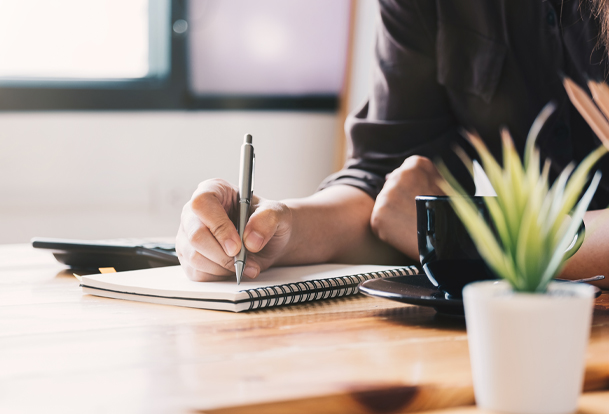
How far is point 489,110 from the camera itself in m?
1.06

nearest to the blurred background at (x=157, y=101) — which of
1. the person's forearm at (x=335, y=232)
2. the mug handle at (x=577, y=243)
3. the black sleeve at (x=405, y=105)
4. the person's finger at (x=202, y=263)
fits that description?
the black sleeve at (x=405, y=105)

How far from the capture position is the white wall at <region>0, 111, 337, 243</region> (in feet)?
7.80

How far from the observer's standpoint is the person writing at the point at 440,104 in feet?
2.88

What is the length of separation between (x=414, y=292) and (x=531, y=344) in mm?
274

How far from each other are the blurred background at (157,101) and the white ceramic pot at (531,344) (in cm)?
207

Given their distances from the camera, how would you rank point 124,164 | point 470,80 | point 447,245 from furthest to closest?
point 124,164
point 470,80
point 447,245

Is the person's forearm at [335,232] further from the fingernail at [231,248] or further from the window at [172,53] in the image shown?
the window at [172,53]

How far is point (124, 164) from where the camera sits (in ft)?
8.28

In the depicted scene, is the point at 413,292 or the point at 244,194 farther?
the point at 244,194

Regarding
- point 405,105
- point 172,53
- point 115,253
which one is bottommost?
point 115,253

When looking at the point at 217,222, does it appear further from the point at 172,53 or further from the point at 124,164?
the point at 172,53

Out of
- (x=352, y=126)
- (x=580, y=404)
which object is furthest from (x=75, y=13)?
(x=580, y=404)

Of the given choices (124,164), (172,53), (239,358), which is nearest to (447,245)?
(239,358)

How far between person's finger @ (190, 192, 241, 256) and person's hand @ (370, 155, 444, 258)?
26cm
